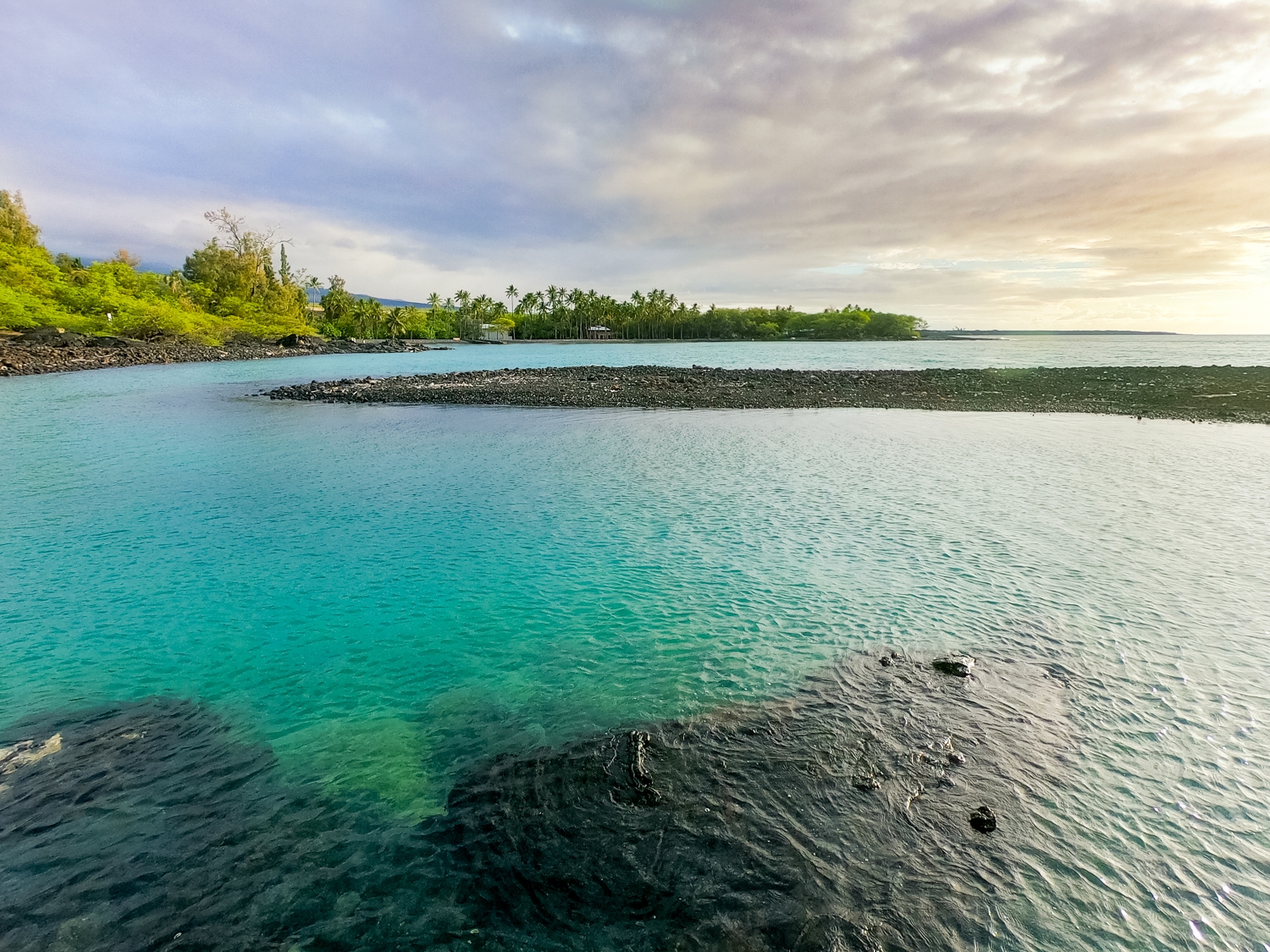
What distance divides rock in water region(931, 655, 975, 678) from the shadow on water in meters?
0.80

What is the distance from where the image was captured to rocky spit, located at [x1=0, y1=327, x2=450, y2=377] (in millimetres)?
53406

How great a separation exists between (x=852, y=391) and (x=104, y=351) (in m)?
75.4

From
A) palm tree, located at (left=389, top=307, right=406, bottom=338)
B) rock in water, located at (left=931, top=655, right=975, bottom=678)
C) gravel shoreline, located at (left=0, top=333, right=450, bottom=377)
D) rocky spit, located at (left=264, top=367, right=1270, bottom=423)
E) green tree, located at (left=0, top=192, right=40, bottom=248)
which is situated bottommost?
gravel shoreline, located at (left=0, top=333, right=450, bottom=377)

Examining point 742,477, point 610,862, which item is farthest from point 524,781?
point 742,477

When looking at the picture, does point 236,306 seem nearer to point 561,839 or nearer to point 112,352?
point 112,352

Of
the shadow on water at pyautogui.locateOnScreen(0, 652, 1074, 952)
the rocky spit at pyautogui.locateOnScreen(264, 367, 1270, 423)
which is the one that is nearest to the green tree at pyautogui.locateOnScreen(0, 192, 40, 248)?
the rocky spit at pyautogui.locateOnScreen(264, 367, 1270, 423)

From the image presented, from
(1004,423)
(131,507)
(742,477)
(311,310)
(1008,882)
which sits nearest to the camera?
(1008,882)

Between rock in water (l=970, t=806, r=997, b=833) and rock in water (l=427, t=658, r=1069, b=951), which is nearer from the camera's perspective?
rock in water (l=427, t=658, r=1069, b=951)

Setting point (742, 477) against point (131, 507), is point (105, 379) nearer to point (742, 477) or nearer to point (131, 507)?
point (131, 507)

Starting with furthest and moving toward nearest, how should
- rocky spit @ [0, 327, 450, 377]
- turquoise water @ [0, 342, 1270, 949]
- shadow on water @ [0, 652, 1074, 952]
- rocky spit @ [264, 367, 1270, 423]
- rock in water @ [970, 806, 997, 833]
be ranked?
A: rocky spit @ [0, 327, 450, 377] < rocky spit @ [264, 367, 1270, 423] < turquoise water @ [0, 342, 1270, 949] < rock in water @ [970, 806, 997, 833] < shadow on water @ [0, 652, 1074, 952]

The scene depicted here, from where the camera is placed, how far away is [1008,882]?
4.48 metres

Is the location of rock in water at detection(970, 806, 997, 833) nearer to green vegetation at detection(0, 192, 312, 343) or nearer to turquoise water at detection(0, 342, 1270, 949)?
turquoise water at detection(0, 342, 1270, 949)

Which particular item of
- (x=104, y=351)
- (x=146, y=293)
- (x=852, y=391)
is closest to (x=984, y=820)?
(x=852, y=391)

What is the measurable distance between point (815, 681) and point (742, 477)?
37.8 ft
